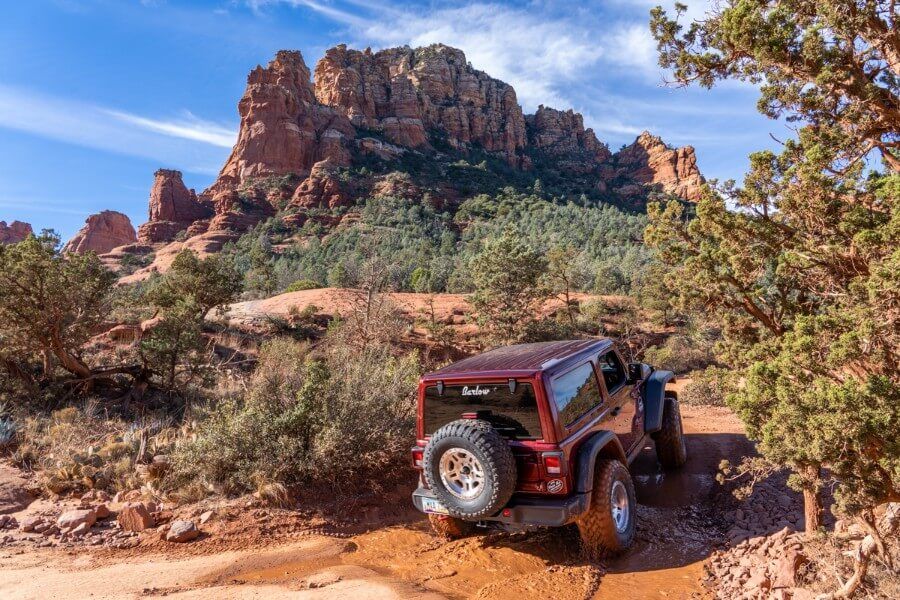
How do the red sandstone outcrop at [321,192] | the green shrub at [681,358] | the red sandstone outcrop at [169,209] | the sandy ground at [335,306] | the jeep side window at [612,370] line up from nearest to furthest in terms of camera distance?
the jeep side window at [612,370]
the green shrub at [681,358]
the sandy ground at [335,306]
the red sandstone outcrop at [321,192]
the red sandstone outcrop at [169,209]

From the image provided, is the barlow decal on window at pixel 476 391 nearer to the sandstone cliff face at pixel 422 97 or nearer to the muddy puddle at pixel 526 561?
the muddy puddle at pixel 526 561

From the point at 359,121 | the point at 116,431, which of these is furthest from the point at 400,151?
the point at 116,431

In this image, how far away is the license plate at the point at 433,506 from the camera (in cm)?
420

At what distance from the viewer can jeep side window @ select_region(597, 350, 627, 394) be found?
5.14 metres

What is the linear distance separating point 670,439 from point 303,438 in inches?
184

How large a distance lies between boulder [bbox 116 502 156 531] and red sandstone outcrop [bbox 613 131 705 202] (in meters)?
108

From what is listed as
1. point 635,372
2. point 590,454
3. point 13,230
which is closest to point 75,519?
point 590,454

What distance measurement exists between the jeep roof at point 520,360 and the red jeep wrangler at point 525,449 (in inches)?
0.5

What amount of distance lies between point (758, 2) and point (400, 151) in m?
83.1

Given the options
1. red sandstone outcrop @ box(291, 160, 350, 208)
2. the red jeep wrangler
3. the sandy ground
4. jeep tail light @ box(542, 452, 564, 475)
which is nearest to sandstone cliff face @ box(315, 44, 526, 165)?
red sandstone outcrop @ box(291, 160, 350, 208)

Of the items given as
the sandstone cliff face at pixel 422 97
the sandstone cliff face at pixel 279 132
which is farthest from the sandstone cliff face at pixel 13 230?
the sandstone cliff face at pixel 422 97

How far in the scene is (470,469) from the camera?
4.02 metres

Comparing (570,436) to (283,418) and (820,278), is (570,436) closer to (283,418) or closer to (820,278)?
(820,278)

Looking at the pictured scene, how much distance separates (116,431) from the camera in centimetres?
756
